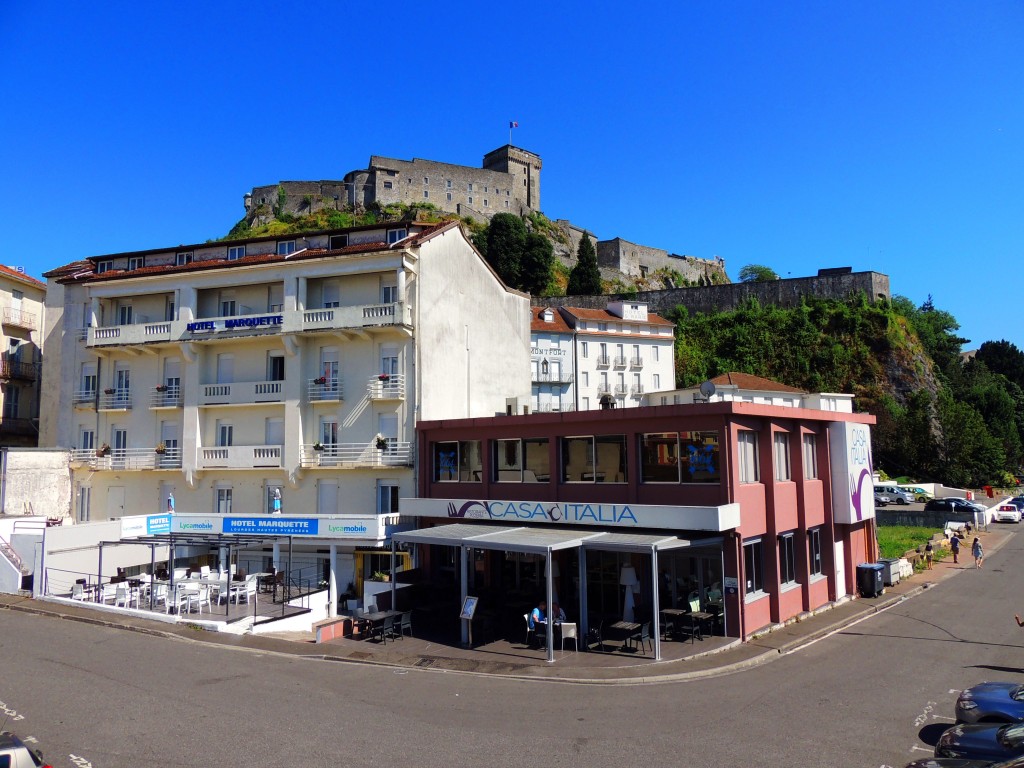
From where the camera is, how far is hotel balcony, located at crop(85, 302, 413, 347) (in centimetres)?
2711

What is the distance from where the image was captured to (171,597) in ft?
70.9

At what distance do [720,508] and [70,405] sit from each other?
28.2 metres

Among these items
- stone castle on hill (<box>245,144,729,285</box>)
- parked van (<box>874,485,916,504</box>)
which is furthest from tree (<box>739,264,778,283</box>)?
parked van (<box>874,485,916,504</box>)

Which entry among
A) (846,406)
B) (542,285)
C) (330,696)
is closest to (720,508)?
(330,696)

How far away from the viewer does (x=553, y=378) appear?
204 feet

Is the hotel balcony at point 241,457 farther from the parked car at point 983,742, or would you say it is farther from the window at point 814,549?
the parked car at point 983,742

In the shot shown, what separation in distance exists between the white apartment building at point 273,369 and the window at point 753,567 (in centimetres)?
1149

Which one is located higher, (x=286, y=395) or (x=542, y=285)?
(x=542, y=285)

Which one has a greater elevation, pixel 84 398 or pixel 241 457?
pixel 84 398

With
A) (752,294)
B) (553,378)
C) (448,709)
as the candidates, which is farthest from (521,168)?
(448,709)

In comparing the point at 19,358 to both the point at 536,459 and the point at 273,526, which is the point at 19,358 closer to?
the point at 273,526

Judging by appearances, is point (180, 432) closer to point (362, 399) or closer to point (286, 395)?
point (286, 395)

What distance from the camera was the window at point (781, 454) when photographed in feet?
71.6

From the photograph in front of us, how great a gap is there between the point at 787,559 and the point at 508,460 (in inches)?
353
